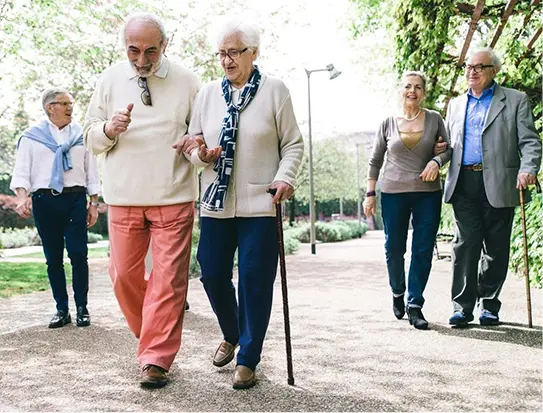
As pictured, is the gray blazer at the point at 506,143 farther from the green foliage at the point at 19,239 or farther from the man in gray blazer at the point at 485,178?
the green foliage at the point at 19,239

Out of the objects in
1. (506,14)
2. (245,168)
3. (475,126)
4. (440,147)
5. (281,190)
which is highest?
(506,14)

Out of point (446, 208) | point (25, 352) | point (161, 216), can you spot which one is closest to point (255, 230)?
point (161, 216)

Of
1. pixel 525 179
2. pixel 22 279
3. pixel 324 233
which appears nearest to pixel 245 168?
pixel 525 179

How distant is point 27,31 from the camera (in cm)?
1065

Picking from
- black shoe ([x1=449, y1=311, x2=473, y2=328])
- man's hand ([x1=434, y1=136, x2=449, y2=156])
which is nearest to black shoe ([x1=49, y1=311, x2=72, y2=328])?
black shoe ([x1=449, y1=311, x2=473, y2=328])

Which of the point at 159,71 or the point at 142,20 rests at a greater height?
the point at 142,20

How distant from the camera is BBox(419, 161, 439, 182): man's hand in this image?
15.5 feet

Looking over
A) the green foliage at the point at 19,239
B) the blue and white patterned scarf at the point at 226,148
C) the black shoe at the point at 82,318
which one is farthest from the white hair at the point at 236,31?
the green foliage at the point at 19,239

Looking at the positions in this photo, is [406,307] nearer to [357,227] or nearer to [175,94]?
[175,94]

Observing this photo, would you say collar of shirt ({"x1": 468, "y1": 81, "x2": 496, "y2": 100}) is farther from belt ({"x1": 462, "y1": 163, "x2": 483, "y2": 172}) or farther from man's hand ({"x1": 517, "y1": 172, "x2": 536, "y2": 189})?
man's hand ({"x1": 517, "y1": 172, "x2": 536, "y2": 189})

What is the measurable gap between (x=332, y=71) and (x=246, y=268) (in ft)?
43.7

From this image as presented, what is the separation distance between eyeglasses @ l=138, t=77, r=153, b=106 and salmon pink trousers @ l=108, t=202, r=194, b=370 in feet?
1.88

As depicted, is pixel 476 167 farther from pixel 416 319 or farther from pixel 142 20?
pixel 142 20

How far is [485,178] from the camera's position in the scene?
15.2 feet
